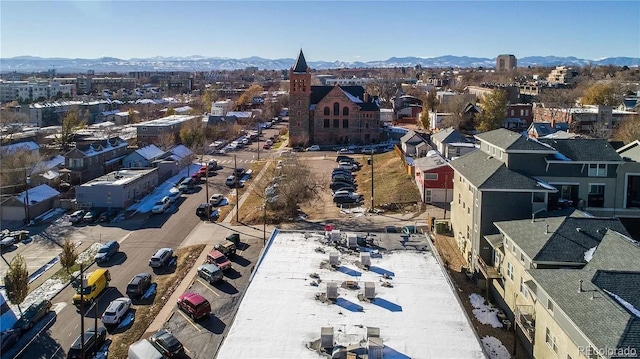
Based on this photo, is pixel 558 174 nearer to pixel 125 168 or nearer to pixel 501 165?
pixel 501 165

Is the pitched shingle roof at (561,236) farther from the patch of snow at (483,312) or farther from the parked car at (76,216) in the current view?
the parked car at (76,216)

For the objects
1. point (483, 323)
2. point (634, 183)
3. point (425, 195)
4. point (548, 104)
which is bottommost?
point (483, 323)

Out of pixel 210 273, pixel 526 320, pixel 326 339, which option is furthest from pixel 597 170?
pixel 210 273

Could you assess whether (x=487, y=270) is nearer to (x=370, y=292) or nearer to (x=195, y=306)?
(x=370, y=292)

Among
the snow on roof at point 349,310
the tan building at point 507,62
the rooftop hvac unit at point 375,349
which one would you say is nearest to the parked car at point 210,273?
the snow on roof at point 349,310

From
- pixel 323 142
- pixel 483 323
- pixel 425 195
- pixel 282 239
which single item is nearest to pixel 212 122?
pixel 323 142

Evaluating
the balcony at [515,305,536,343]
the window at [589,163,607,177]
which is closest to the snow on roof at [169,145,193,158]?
the window at [589,163,607,177]
